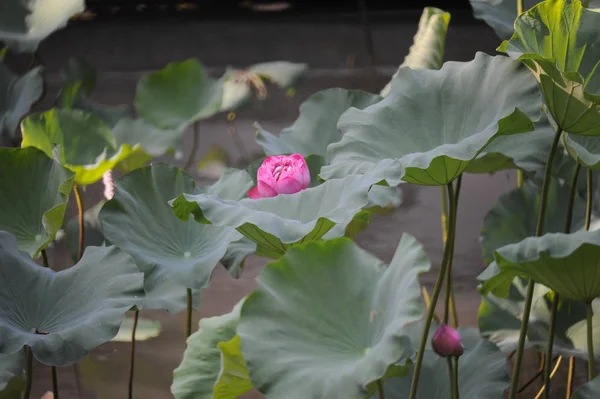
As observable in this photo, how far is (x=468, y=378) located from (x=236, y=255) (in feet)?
0.96

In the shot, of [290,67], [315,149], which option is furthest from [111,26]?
[315,149]

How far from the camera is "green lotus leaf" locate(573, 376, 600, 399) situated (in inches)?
29.9

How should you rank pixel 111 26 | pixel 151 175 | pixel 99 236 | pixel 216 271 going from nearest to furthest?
1. pixel 151 175
2. pixel 99 236
3. pixel 216 271
4. pixel 111 26

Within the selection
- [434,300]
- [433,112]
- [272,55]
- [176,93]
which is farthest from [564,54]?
[272,55]

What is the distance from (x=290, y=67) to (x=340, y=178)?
4.38 ft

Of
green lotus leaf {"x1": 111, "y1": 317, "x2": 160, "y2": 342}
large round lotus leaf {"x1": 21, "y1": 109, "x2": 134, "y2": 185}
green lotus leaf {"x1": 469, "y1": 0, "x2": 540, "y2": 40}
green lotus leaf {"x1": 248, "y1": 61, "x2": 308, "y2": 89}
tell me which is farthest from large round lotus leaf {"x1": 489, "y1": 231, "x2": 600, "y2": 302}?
green lotus leaf {"x1": 248, "y1": 61, "x2": 308, "y2": 89}

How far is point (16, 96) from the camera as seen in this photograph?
1.42 meters

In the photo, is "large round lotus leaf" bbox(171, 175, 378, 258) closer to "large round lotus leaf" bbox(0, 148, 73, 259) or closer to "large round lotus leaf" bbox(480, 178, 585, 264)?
"large round lotus leaf" bbox(0, 148, 73, 259)

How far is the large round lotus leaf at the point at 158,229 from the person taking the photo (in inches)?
35.6

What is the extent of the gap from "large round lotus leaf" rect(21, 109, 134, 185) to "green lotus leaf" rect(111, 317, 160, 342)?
0.93 feet

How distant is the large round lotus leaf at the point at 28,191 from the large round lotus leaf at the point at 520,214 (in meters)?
0.59

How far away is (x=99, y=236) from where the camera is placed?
1.40 metres

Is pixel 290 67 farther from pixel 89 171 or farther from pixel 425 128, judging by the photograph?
pixel 425 128

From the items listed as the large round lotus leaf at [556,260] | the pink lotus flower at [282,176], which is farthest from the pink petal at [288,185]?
the large round lotus leaf at [556,260]
